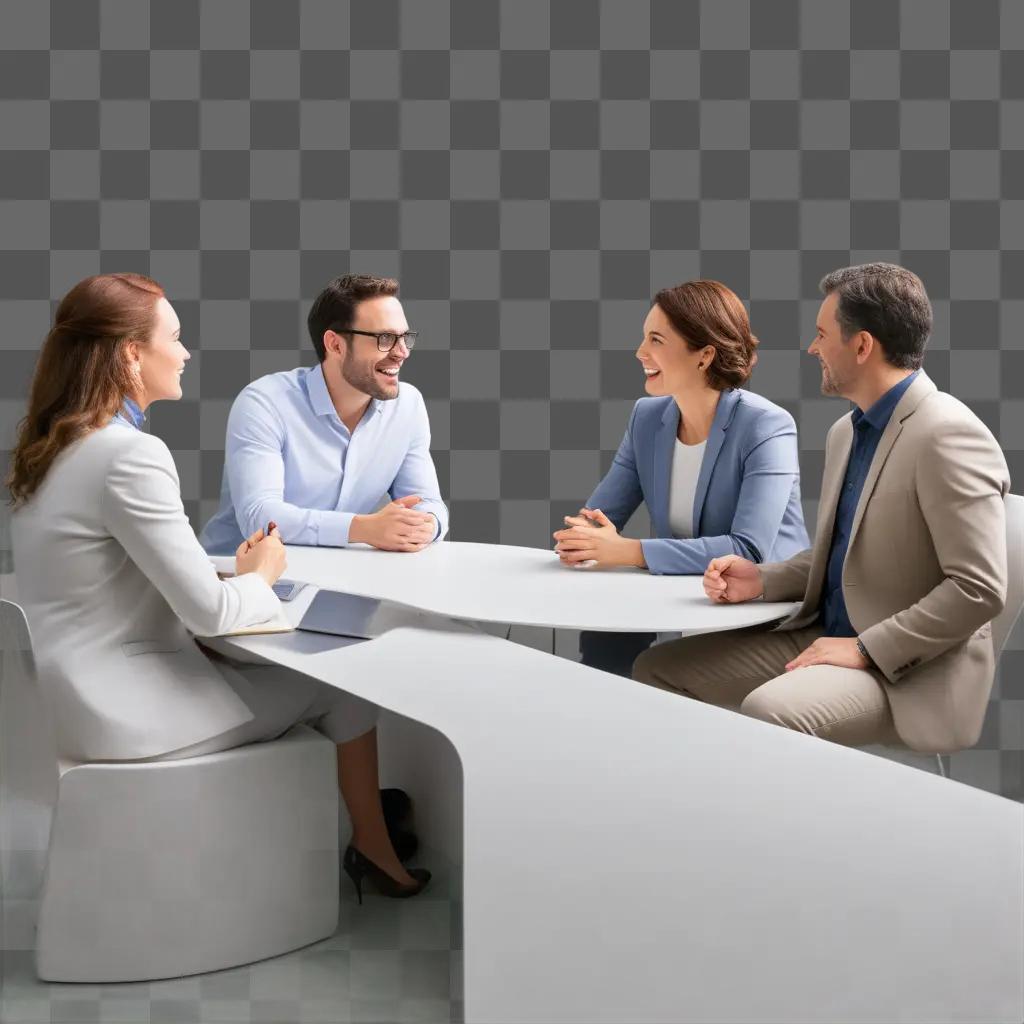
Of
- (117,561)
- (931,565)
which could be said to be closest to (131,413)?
(117,561)

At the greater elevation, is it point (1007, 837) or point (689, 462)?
point (689, 462)

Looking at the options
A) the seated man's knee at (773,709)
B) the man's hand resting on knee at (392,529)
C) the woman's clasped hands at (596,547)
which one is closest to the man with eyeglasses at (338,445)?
the man's hand resting on knee at (392,529)

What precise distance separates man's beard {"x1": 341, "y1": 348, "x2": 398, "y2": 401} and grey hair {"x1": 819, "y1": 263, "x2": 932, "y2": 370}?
59.0 inches

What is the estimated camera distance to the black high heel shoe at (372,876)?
10.8ft

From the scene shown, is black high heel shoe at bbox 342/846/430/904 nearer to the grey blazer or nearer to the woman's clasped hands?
the grey blazer

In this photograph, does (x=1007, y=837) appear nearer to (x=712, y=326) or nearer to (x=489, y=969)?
(x=489, y=969)

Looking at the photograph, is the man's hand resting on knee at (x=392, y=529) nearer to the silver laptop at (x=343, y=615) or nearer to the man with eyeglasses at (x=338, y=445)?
the man with eyeglasses at (x=338, y=445)

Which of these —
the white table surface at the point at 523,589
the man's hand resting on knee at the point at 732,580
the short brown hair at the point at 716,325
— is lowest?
the white table surface at the point at 523,589

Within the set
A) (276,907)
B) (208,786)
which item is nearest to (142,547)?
(208,786)

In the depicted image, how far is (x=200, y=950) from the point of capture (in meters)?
2.77

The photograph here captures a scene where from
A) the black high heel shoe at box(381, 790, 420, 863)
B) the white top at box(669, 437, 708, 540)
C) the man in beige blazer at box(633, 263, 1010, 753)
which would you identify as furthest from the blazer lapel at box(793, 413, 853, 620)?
the black high heel shoe at box(381, 790, 420, 863)

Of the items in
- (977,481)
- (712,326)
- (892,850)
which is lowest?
(892,850)

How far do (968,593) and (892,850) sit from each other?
652mm

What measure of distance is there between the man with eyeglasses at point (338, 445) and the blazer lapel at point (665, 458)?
2.13 feet
